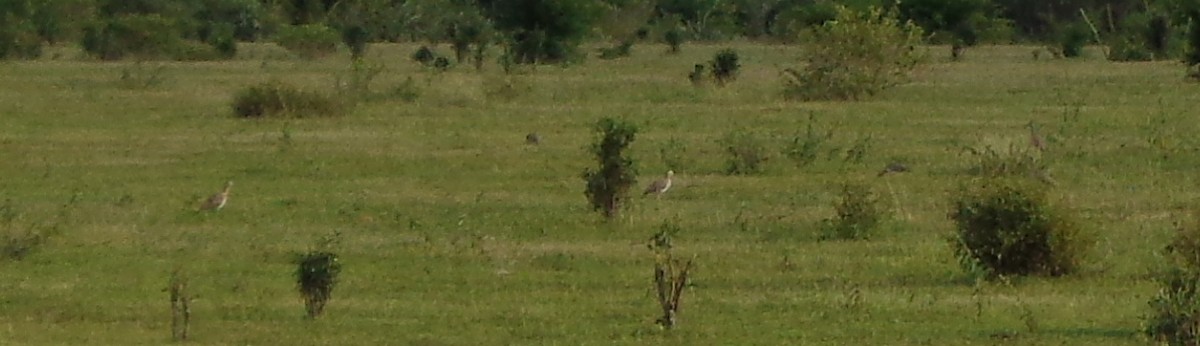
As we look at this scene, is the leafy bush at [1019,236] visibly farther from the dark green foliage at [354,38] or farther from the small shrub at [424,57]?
the dark green foliage at [354,38]

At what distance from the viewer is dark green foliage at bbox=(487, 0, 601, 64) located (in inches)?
1623

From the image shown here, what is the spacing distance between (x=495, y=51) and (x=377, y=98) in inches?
606

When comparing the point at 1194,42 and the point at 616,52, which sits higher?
the point at 1194,42

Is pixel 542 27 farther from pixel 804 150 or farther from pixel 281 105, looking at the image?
pixel 804 150

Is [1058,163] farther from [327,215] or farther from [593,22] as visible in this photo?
[593,22]

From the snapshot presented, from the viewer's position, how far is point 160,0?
5594 centimetres

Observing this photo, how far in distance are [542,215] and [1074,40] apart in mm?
30691

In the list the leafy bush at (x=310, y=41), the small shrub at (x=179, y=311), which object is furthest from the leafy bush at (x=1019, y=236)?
the leafy bush at (x=310, y=41)

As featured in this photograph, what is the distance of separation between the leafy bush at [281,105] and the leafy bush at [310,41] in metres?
16.4

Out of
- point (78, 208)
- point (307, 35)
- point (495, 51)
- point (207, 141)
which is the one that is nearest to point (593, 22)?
point (495, 51)

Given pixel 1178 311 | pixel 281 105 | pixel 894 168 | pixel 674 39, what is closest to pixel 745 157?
pixel 894 168

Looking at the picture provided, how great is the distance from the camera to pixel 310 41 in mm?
42938

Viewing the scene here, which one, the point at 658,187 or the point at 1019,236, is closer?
the point at 1019,236

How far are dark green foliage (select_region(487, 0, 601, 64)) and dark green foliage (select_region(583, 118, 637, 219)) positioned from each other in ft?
81.2
